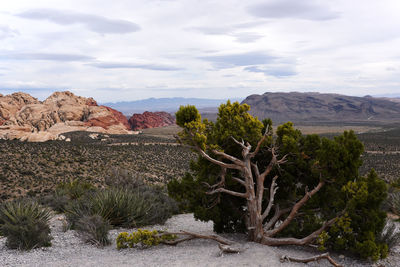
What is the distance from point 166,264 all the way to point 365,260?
450 cm

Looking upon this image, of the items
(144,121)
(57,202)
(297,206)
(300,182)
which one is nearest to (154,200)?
(57,202)

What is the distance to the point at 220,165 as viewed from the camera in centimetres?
862

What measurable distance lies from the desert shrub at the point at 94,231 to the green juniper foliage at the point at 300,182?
205 cm

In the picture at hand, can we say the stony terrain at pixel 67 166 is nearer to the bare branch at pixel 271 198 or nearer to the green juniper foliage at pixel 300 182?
the green juniper foliage at pixel 300 182

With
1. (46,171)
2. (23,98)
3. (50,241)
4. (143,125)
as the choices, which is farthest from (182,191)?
(143,125)

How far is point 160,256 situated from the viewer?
7.78 metres

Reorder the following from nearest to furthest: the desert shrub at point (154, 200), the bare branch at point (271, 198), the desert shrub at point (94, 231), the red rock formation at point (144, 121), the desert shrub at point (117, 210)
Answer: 1. the bare branch at point (271, 198)
2. the desert shrub at point (94, 231)
3. the desert shrub at point (117, 210)
4. the desert shrub at point (154, 200)
5. the red rock formation at point (144, 121)

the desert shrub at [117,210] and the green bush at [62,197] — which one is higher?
the desert shrub at [117,210]

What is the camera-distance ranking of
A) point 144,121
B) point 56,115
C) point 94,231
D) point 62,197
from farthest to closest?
1. point 144,121
2. point 56,115
3. point 62,197
4. point 94,231

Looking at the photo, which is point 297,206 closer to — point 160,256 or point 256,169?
point 256,169

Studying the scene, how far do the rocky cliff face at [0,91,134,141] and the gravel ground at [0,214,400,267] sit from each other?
222 ft

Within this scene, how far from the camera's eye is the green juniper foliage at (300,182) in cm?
725

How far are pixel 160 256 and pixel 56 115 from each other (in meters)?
81.9

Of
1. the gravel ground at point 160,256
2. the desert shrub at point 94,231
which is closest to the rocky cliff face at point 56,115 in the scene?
the desert shrub at point 94,231
